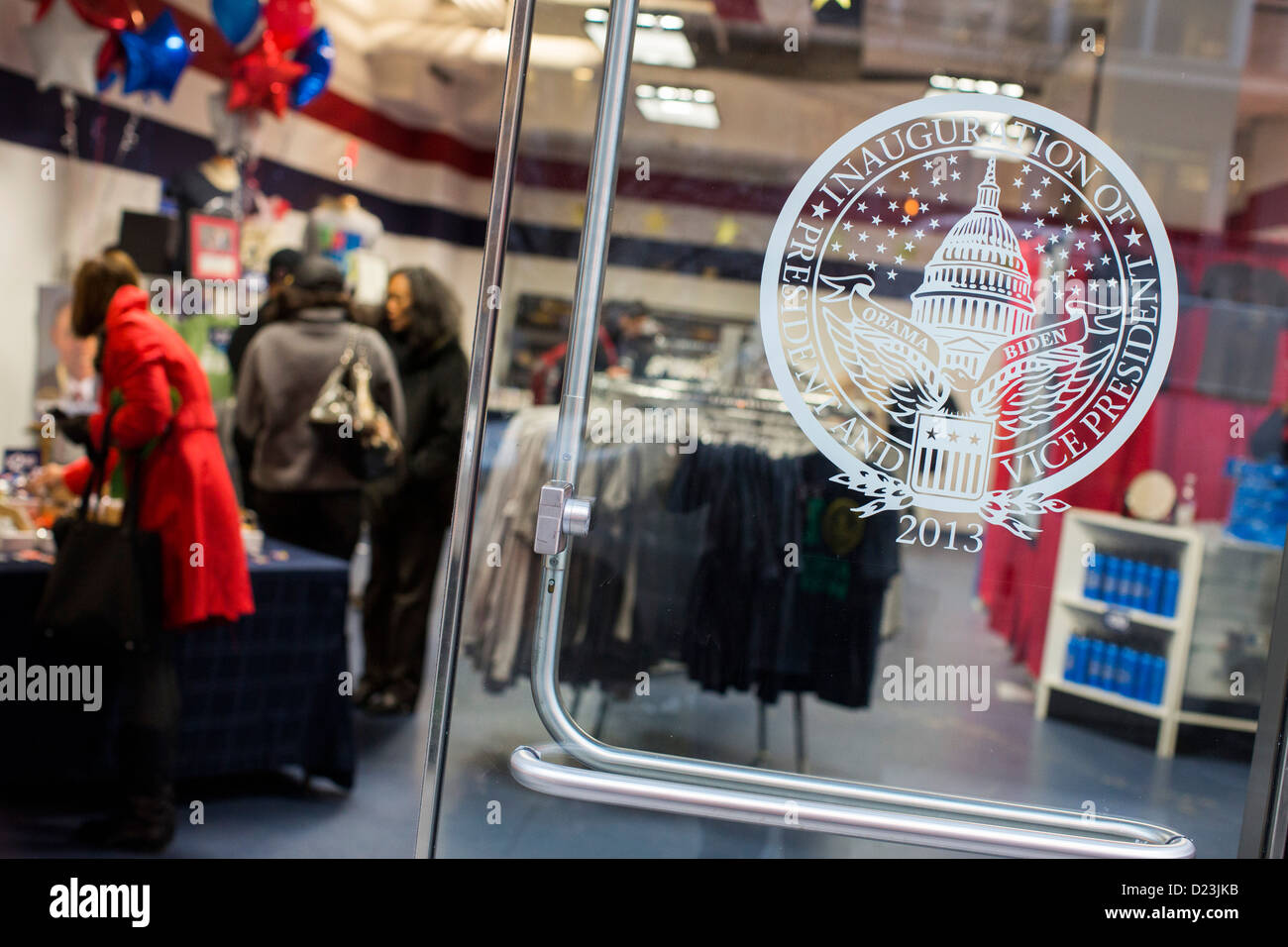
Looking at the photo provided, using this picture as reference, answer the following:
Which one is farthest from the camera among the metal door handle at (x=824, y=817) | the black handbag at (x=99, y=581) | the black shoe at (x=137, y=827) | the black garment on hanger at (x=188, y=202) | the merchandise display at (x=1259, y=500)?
the black garment on hanger at (x=188, y=202)

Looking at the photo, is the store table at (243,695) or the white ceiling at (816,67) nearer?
the white ceiling at (816,67)

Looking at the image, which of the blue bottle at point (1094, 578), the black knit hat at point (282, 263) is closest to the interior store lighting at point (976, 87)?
the blue bottle at point (1094, 578)

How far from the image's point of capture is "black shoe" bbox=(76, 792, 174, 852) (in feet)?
8.38

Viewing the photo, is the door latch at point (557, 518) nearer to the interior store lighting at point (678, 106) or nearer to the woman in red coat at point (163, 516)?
the interior store lighting at point (678, 106)

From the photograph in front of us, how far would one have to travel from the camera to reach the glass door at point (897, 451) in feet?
5.29

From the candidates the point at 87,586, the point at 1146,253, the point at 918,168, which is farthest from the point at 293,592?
the point at 1146,253

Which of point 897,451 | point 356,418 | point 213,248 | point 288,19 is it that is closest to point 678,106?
point 897,451

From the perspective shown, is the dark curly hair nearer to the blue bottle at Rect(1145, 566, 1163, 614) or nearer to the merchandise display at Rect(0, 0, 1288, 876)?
the merchandise display at Rect(0, 0, 1288, 876)

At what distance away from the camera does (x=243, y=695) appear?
2.91 m

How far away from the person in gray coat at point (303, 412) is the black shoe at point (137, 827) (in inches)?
47.5

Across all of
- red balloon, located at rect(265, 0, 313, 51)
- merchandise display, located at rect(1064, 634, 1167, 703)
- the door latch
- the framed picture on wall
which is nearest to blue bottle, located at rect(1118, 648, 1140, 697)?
merchandise display, located at rect(1064, 634, 1167, 703)

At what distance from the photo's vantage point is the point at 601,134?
5.26 feet

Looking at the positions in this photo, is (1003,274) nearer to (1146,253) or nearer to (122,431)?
(1146,253)

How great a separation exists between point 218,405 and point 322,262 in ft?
3.81
